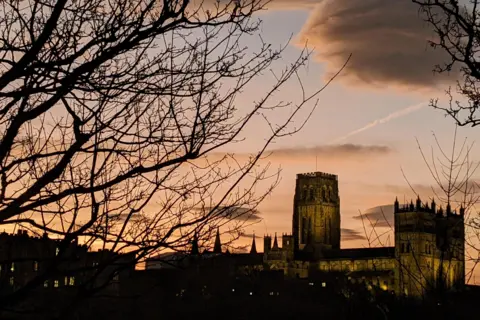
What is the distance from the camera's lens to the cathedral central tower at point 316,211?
159750 millimetres

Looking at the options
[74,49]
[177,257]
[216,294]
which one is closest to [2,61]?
[74,49]

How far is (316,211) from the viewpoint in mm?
162500

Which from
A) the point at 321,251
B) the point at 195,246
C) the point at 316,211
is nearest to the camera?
the point at 195,246

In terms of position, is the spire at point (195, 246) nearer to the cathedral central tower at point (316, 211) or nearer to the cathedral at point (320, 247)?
the cathedral at point (320, 247)

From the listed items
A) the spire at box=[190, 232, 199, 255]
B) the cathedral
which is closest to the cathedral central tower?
the cathedral

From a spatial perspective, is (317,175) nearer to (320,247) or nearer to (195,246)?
(320,247)

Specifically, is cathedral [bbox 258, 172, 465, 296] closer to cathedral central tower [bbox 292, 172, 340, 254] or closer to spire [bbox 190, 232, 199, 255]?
cathedral central tower [bbox 292, 172, 340, 254]

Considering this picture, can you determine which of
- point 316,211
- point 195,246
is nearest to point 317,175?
point 316,211

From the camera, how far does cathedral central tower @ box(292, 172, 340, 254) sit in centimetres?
15975

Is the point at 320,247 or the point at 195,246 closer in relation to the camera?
the point at 195,246

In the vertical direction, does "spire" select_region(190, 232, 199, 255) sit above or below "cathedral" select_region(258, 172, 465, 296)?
below

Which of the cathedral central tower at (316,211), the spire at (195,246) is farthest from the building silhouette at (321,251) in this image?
the spire at (195,246)

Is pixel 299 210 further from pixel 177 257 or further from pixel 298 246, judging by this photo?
pixel 177 257

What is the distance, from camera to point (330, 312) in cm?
8938
